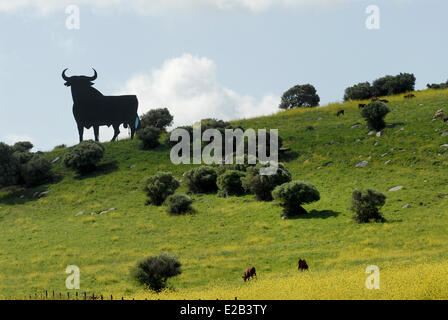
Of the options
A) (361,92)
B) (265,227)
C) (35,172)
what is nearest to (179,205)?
(265,227)

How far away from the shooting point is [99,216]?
142ft

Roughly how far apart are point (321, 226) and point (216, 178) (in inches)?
682

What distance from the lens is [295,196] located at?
34531 mm

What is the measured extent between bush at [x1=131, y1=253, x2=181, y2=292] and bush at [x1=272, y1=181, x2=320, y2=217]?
1409 cm

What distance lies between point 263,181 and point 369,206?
35.4 ft

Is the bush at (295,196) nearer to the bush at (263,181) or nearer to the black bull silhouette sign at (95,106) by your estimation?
the bush at (263,181)

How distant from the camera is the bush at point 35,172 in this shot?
5706 centimetres

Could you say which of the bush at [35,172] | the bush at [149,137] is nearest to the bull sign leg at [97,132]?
the bush at [149,137]

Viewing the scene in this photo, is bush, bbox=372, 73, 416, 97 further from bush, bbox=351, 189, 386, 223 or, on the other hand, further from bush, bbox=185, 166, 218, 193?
bush, bbox=351, 189, 386, 223

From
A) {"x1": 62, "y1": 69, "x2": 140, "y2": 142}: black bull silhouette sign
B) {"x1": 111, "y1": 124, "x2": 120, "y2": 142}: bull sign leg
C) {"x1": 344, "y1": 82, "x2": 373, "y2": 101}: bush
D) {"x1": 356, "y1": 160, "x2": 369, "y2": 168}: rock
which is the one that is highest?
{"x1": 344, "y1": 82, "x2": 373, "y2": 101}: bush

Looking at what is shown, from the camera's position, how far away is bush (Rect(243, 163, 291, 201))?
1571 inches

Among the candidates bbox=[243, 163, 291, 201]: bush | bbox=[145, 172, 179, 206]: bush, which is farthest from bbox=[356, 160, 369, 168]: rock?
bbox=[145, 172, 179, 206]: bush

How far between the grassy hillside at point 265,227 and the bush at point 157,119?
1368 cm

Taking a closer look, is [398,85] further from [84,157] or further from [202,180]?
[84,157]
